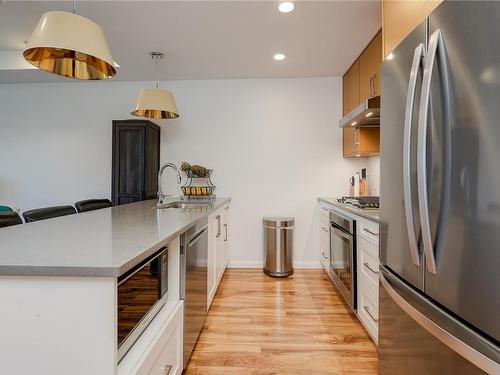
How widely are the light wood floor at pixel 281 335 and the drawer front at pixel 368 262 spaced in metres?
0.46

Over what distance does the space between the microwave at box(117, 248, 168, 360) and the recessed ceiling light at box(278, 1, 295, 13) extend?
2014mm

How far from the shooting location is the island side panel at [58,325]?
831mm

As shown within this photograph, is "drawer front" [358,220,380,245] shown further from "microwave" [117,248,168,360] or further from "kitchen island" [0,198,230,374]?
"kitchen island" [0,198,230,374]

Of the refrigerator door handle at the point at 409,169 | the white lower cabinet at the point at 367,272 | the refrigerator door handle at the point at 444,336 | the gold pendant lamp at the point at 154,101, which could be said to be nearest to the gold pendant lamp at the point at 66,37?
the gold pendant lamp at the point at 154,101

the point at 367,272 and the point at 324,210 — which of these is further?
the point at 324,210

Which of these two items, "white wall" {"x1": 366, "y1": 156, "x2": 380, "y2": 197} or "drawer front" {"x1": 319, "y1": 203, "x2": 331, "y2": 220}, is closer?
"drawer front" {"x1": 319, "y1": 203, "x2": 331, "y2": 220}

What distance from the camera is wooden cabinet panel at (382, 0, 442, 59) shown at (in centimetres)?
127

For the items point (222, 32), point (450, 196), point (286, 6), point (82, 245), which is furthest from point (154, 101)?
point (450, 196)

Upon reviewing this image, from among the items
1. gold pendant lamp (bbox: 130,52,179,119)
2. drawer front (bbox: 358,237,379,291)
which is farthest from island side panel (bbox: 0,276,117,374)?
gold pendant lamp (bbox: 130,52,179,119)

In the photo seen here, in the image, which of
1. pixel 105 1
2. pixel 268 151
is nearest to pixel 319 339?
pixel 268 151

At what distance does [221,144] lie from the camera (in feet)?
12.5

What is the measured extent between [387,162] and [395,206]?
0.21 meters

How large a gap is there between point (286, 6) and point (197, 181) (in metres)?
2.38

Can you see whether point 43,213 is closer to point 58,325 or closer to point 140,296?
point 140,296
